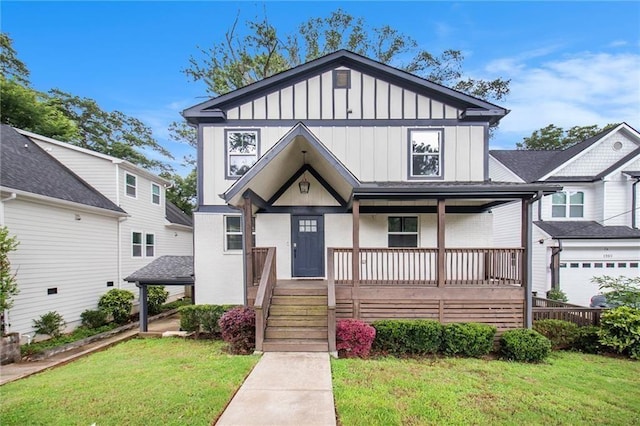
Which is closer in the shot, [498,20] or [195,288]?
[195,288]

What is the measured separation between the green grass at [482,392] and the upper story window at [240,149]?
6.40 metres

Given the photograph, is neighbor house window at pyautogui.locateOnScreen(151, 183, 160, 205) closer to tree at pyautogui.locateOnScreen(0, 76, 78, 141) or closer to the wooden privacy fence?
tree at pyautogui.locateOnScreen(0, 76, 78, 141)

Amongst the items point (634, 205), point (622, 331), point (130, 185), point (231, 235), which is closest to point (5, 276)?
point (231, 235)

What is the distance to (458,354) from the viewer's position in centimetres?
692

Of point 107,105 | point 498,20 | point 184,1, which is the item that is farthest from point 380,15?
point 107,105

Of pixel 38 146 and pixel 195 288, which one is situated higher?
pixel 38 146

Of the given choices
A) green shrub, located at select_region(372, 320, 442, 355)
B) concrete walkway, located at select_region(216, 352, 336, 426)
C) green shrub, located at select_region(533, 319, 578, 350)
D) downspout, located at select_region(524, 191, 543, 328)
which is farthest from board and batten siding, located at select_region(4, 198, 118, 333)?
green shrub, located at select_region(533, 319, 578, 350)

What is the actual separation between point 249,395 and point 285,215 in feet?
18.7

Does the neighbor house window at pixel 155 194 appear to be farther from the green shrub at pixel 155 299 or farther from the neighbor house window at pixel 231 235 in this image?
the neighbor house window at pixel 231 235

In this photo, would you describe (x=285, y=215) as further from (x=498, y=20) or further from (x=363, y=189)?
(x=498, y=20)

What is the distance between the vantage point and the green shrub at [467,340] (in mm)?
6805

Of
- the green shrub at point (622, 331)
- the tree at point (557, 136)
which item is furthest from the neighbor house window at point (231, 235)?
the tree at point (557, 136)

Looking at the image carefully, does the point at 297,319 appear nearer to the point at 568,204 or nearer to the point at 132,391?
the point at 132,391

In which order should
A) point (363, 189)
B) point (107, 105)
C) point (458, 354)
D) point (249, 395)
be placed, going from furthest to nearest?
point (107, 105)
point (363, 189)
point (458, 354)
point (249, 395)
